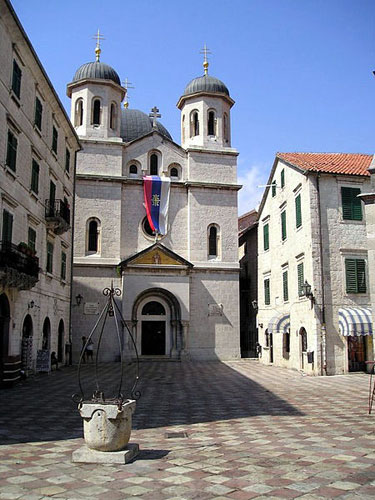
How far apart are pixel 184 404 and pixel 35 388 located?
6.42m

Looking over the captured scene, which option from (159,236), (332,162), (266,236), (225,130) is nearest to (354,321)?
(332,162)

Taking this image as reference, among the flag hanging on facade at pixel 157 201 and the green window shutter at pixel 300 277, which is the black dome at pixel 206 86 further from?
the green window shutter at pixel 300 277

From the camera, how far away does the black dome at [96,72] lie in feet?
121

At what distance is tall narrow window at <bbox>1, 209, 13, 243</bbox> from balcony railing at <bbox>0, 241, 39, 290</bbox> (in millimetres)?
721

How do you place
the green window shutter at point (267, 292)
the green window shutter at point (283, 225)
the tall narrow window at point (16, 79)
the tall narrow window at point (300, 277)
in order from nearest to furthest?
the tall narrow window at point (16, 79), the tall narrow window at point (300, 277), the green window shutter at point (283, 225), the green window shutter at point (267, 292)

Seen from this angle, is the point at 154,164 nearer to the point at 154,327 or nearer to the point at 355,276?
the point at 154,327

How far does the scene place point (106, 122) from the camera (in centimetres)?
3650

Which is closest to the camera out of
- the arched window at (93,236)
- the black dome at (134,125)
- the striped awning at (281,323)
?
the striped awning at (281,323)

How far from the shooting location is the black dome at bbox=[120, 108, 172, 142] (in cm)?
4509

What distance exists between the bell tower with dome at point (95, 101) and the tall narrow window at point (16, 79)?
51.7 feet

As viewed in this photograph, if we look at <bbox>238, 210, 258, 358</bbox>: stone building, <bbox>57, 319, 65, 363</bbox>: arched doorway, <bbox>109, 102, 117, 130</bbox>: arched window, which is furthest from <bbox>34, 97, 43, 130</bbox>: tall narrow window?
<bbox>238, 210, 258, 358</bbox>: stone building

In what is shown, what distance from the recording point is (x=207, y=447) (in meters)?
9.10

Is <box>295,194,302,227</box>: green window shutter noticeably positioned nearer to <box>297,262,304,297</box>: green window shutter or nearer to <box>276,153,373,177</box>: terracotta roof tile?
<box>276,153,373,177</box>: terracotta roof tile

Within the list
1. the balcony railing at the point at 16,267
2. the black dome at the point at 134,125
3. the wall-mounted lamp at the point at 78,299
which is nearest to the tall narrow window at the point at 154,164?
the black dome at the point at 134,125
